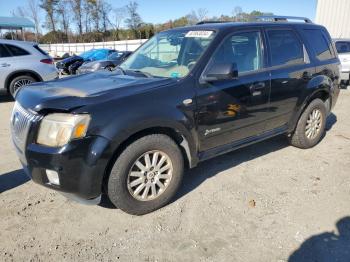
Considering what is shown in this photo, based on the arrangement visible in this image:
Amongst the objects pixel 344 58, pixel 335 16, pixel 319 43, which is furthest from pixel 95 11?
pixel 319 43

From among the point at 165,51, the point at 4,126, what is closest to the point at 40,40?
the point at 4,126

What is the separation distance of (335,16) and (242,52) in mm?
24877

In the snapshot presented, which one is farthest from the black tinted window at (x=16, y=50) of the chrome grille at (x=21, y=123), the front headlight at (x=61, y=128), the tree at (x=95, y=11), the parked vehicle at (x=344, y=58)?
the tree at (x=95, y=11)

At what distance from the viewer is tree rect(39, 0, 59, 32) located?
173 ft

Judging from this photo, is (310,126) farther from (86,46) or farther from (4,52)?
(86,46)

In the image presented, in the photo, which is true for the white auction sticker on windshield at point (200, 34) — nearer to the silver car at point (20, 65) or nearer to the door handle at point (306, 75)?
the door handle at point (306, 75)

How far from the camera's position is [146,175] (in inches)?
134

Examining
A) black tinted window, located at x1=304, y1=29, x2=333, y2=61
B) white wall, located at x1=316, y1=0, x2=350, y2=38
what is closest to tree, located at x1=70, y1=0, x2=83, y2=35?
white wall, located at x1=316, y1=0, x2=350, y2=38

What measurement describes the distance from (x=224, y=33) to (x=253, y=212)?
2.03 meters

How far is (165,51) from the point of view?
427 centimetres

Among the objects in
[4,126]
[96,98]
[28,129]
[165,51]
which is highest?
[165,51]

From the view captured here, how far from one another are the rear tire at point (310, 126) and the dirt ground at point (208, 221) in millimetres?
594

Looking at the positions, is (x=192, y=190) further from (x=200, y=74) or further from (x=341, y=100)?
(x=341, y=100)

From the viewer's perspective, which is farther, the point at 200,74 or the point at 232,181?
the point at 232,181
